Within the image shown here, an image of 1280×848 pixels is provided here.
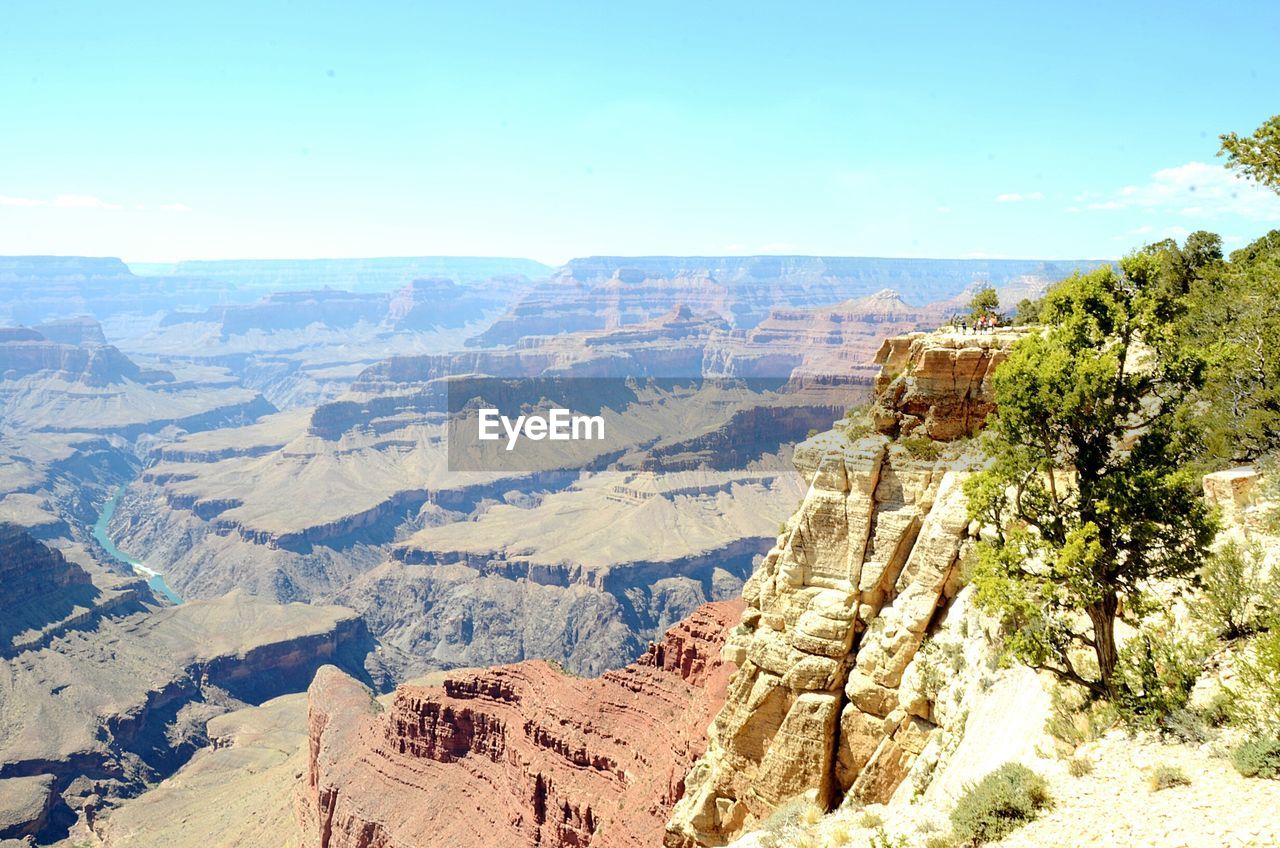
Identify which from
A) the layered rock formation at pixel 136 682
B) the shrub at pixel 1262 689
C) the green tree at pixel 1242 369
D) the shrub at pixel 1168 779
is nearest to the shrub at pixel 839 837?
the shrub at pixel 1168 779

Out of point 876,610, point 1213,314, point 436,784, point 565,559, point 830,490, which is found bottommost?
point 565,559

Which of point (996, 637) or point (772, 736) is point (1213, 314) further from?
point (772, 736)

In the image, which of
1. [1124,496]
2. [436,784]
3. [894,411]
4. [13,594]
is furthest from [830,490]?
[13,594]

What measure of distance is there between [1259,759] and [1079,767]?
A: 2.31 m

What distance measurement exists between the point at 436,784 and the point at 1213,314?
131 feet

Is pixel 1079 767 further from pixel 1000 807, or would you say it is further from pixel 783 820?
pixel 783 820

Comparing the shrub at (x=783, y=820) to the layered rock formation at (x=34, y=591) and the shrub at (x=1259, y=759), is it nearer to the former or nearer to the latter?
the shrub at (x=1259, y=759)

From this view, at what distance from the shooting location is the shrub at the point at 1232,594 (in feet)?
43.2

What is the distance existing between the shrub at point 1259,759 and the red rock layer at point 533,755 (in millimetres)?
23074

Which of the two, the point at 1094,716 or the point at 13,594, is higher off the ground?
the point at 1094,716

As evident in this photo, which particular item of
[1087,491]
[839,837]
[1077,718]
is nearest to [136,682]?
[839,837]

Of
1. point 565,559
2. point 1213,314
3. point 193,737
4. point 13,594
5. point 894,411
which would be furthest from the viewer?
point 565,559

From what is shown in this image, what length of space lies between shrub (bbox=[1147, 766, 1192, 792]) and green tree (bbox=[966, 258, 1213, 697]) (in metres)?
1.91

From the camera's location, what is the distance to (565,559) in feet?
451
